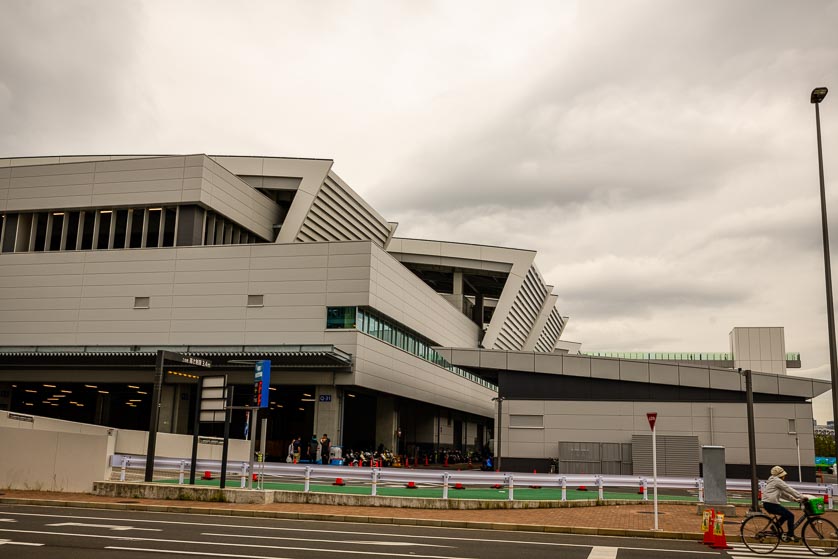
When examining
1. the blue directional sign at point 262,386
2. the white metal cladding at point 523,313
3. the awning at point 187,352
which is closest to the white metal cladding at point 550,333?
the white metal cladding at point 523,313

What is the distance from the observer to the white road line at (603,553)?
1355 centimetres

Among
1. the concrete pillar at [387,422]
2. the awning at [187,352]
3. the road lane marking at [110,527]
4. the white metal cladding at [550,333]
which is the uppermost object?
the white metal cladding at [550,333]

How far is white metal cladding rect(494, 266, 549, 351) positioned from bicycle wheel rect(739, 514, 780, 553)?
159 feet

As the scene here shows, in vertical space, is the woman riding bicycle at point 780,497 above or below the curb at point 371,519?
above

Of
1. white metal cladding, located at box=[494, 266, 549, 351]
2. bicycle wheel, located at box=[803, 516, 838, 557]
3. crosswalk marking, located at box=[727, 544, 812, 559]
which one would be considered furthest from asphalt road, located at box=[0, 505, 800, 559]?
white metal cladding, located at box=[494, 266, 549, 351]

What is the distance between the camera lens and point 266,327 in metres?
44.1

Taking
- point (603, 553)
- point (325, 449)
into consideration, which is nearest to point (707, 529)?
point (603, 553)

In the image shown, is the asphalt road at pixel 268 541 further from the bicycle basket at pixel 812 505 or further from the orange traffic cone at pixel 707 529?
the bicycle basket at pixel 812 505

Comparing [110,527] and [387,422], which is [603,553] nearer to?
[110,527]

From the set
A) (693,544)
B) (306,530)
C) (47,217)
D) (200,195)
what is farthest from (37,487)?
(47,217)

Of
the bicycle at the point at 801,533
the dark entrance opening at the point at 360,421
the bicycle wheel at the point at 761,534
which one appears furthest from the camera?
the dark entrance opening at the point at 360,421

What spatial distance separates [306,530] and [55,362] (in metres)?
33.4

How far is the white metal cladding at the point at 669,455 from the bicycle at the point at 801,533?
2098 cm

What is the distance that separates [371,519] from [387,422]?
31.8m
